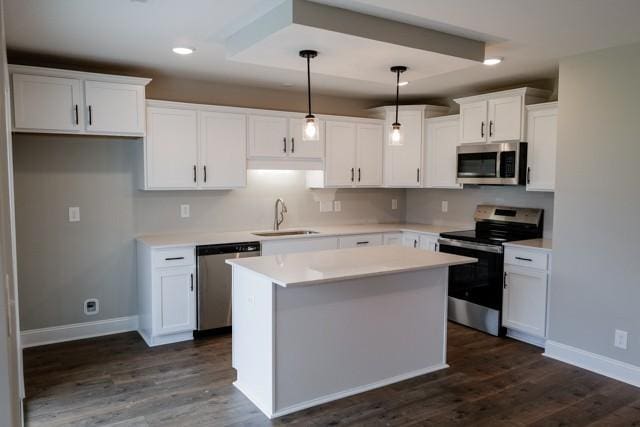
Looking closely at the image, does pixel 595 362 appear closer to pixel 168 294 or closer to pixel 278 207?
pixel 278 207

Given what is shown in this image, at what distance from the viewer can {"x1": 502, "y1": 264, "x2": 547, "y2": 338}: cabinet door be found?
4027 mm

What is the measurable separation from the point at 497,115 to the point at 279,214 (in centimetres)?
251

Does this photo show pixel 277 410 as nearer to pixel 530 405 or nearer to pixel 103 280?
pixel 530 405

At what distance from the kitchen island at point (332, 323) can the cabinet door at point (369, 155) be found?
2013mm

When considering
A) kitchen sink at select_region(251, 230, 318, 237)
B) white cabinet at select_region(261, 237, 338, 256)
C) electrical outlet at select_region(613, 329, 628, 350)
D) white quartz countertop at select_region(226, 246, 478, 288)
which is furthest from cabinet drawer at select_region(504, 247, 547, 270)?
kitchen sink at select_region(251, 230, 318, 237)

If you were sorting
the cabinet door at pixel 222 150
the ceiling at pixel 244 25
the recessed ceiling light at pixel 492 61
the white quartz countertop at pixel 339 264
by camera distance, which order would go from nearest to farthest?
the ceiling at pixel 244 25 < the white quartz countertop at pixel 339 264 < the recessed ceiling light at pixel 492 61 < the cabinet door at pixel 222 150

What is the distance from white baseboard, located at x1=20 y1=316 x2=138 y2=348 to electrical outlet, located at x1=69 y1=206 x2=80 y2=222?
37.6 inches

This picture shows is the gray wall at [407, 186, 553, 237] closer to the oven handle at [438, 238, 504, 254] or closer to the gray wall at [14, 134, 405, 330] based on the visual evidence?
the oven handle at [438, 238, 504, 254]

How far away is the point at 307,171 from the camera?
5426 millimetres

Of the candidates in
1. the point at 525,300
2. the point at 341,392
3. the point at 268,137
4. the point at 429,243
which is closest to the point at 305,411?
the point at 341,392

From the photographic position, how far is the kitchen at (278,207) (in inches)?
127

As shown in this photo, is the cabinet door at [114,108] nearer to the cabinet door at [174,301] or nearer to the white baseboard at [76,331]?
the cabinet door at [174,301]

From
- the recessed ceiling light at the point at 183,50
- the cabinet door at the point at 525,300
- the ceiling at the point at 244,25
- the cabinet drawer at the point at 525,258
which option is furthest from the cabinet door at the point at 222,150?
the cabinet door at the point at 525,300

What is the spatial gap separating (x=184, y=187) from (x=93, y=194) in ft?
2.65
